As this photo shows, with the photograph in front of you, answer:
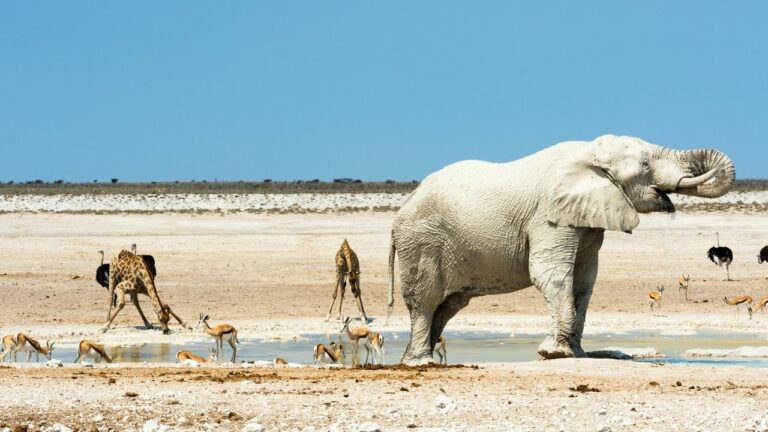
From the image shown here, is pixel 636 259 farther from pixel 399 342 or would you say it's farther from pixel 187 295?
pixel 399 342

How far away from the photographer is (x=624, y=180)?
545 inches

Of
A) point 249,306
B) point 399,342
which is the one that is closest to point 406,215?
point 399,342

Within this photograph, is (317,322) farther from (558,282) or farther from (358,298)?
(558,282)

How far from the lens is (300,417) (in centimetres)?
998

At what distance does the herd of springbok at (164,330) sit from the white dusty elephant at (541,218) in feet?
4.39

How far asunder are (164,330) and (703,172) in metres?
9.36

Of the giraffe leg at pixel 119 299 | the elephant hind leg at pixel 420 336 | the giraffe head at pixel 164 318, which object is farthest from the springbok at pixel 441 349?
the giraffe leg at pixel 119 299

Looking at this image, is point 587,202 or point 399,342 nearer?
point 587,202

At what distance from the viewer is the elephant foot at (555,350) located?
44.1 ft

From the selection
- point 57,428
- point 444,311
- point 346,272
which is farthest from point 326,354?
point 346,272

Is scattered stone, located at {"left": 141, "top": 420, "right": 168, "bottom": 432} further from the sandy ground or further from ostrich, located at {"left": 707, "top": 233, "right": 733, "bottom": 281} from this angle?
ostrich, located at {"left": 707, "top": 233, "right": 733, "bottom": 281}

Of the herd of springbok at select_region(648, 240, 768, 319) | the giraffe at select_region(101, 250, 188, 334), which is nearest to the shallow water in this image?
the giraffe at select_region(101, 250, 188, 334)

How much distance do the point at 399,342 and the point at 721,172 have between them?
649 centimetres

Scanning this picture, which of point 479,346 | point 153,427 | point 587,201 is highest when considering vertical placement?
point 587,201
